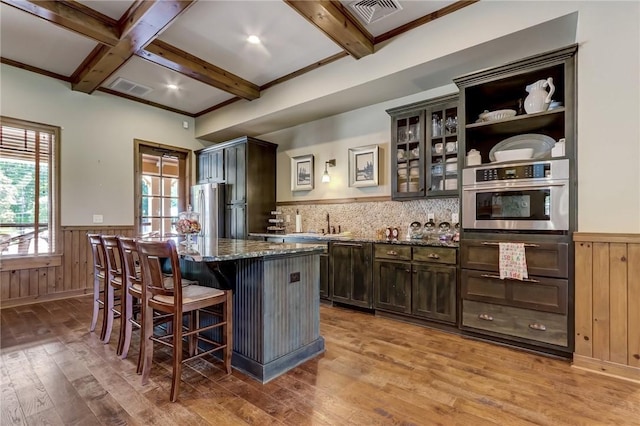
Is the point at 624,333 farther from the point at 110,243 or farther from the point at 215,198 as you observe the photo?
the point at 215,198

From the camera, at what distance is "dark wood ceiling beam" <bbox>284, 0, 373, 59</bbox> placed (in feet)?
8.80

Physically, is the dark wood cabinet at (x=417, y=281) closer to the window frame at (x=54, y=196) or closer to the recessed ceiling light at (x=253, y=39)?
the recessed ceiling light at (x=253, y=39)

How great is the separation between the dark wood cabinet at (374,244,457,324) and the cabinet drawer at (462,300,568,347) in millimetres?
185

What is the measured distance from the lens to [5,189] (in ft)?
13.3

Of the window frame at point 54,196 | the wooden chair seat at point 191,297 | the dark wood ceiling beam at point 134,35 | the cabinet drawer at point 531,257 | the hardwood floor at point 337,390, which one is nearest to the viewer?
the hardwood floor at point 337,390

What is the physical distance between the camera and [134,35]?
316 cm

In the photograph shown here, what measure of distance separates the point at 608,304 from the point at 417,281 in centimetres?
146

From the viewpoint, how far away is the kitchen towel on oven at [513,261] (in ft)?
8.57

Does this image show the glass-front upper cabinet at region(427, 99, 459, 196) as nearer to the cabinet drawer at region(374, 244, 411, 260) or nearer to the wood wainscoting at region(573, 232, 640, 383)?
the cabinet drawer at region(374, 244, 411, 260)

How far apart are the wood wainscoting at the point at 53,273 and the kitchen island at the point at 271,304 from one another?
3.35 meters

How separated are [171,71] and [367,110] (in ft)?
8.86

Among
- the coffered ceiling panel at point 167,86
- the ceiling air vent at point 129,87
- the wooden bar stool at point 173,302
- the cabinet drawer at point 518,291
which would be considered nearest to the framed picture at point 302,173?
the coffered ceiling panel at point 167,86

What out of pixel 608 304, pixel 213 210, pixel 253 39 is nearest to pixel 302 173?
pixel 213 210

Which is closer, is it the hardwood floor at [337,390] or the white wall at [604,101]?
the hardwood floor at [337,390]
